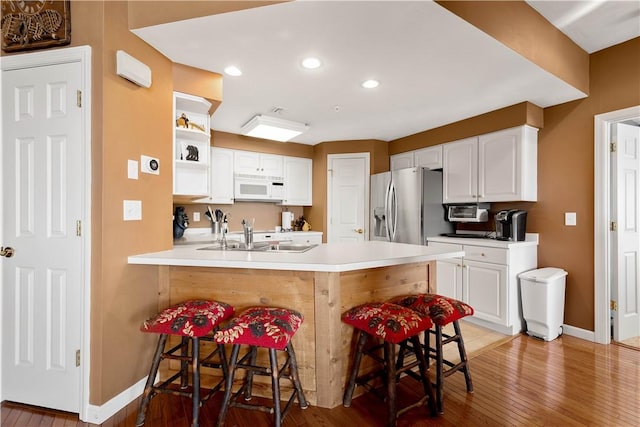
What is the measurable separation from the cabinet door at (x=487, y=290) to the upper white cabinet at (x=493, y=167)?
76 centimetres

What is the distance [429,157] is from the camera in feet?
13.6

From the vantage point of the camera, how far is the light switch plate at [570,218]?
3000 mm

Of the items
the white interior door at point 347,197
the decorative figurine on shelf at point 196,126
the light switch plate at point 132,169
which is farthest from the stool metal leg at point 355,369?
the white interior door at point 347,197

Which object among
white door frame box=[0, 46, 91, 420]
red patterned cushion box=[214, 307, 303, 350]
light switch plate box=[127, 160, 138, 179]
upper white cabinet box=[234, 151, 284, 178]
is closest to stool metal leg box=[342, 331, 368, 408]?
red patterned cushion box=[214, 307, 303, 350]

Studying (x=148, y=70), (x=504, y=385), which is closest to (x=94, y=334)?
(x=148, y=70)

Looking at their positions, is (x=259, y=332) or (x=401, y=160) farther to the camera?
(x=401, y=160)

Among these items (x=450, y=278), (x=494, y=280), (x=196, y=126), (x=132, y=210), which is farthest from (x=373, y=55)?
(x=450, y=278)

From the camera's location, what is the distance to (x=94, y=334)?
174 cm

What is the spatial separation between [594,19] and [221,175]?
410 cm

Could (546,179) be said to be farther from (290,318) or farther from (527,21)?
(290,318)

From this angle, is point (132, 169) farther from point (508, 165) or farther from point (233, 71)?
point (508, 165)

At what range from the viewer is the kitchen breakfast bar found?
5.89 feet

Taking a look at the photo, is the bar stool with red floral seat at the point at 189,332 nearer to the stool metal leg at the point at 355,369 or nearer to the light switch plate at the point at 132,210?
the light switch plate at the point at 132,210

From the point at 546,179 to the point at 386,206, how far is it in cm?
177
